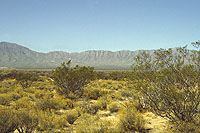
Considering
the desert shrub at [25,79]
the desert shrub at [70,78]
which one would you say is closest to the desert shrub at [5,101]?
the desert shrub at [70,78]

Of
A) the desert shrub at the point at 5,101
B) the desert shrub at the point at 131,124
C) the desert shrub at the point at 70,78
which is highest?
the desert shrub at the point at 70,78

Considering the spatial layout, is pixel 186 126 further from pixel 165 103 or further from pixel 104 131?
pixel 104 131

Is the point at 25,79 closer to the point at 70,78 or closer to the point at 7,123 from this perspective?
the point at 70,78

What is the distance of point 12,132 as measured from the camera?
5.87 meters

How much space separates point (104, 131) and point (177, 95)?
10.0 feet

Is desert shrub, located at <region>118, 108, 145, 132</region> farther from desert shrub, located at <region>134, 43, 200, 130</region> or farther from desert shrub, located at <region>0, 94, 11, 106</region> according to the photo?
desert shrub, located at <region>0, 94, 11, 106</region>

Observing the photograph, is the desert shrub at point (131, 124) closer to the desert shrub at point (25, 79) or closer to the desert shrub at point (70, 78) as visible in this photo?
the desert shrub at point (70, 78)

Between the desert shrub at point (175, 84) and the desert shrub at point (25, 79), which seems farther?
the desert shrub at point (25, 79)

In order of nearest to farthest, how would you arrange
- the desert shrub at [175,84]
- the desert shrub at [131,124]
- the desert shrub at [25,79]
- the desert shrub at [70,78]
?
1. the desert shrub at [175,84]
2. the desert shrub at [131,124]
3. the desert shrub at [70,78]
4. the desert shrub at [25,79]

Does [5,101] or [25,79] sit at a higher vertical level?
[25,79]

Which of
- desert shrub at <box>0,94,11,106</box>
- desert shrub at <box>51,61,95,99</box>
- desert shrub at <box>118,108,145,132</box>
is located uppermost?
desert shrub at <box>51,61,95,99</box>

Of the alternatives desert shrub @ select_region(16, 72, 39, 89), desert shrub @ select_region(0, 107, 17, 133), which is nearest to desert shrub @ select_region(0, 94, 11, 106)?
desert shrub @ select_region(0, 107, 17, 133)

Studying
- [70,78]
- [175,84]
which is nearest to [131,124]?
[175,84]

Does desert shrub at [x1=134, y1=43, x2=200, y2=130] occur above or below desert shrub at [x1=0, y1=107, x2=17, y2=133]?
above
